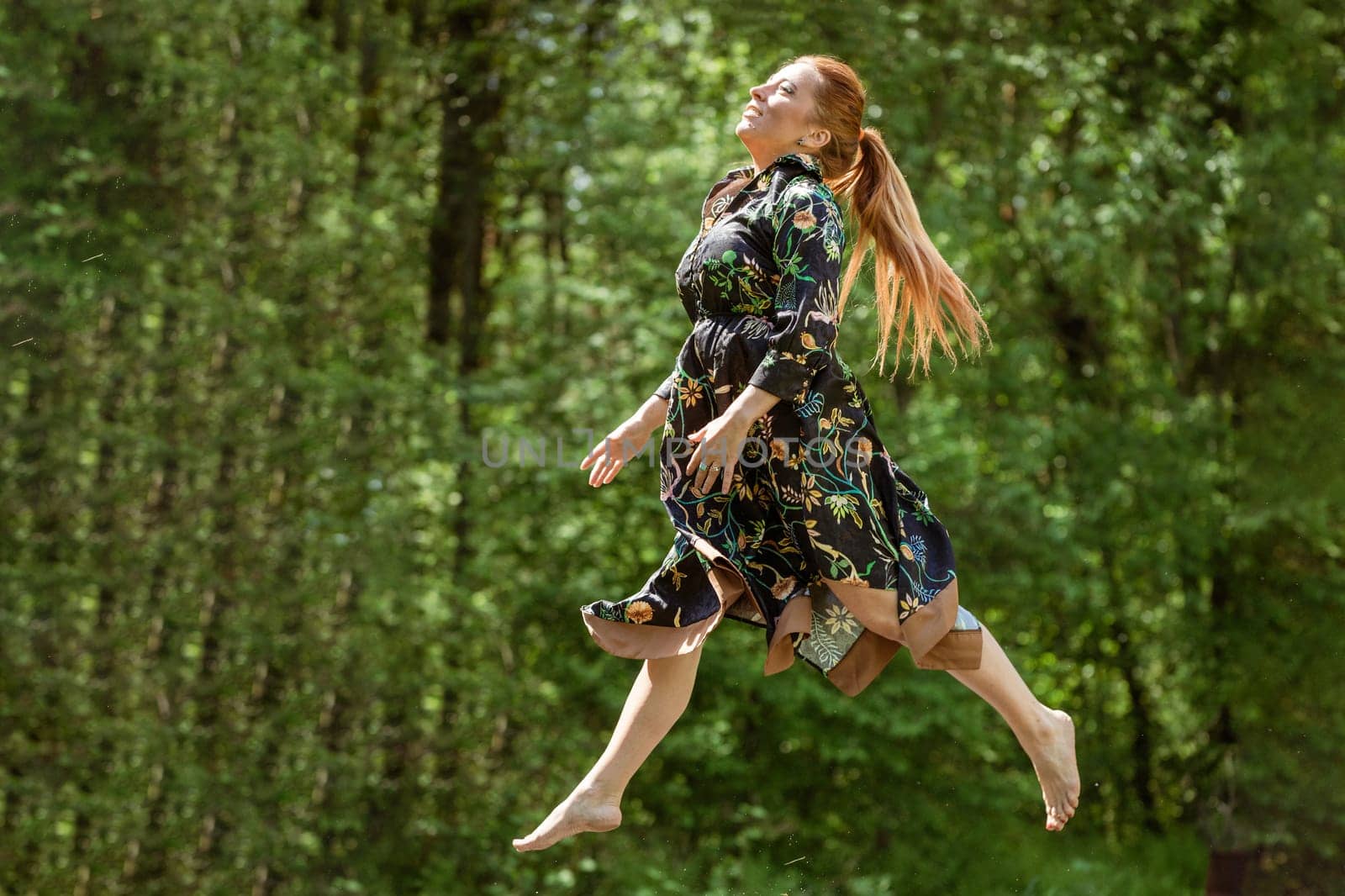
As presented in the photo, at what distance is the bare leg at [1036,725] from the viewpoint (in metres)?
2.42

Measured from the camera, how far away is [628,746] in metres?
2.43

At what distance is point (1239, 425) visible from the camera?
6.46m

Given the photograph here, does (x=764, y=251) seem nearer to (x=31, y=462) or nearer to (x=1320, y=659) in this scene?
(x=31, y=462)

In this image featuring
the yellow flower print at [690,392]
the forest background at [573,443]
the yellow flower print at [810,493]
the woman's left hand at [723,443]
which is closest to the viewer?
the woman's left hand at [723,443]

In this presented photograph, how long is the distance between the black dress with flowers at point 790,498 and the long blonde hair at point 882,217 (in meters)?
0.12

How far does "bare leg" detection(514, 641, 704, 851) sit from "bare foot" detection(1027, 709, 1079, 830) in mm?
638

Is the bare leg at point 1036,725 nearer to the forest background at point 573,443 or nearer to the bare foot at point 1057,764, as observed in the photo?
the bare foot at point 1057,764

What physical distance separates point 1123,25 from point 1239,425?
1.92 m

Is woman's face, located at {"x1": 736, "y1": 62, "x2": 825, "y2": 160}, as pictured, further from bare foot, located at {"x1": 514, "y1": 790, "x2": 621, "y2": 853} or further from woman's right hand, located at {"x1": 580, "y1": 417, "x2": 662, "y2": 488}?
bare foot, located at {"x1": 514, "y1": 790, "x2": 621, "y2": 853}

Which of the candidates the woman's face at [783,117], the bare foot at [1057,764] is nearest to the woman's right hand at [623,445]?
the woman's face at [783,117]

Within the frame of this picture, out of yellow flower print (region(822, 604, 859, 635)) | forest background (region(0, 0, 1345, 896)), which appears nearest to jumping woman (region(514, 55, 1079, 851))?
yellow flower print (region(822, 604, 859, 635))

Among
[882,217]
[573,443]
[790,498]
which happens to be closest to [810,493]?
[790,498]

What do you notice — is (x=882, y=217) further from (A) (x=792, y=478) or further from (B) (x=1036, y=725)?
(B) (x=1036, y=725)

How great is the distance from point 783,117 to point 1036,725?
1.16m
